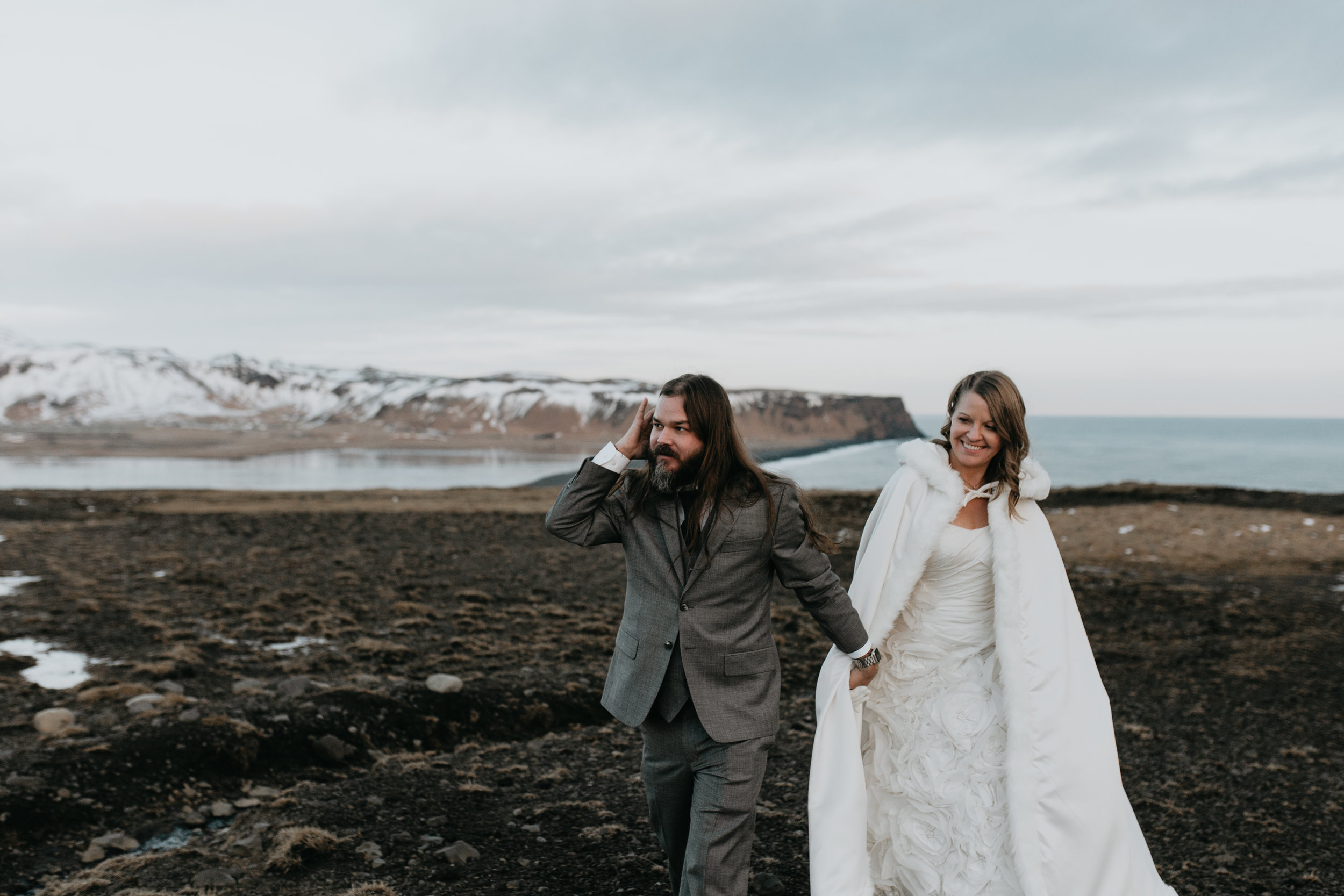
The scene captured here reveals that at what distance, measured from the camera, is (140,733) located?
5012 millimetres

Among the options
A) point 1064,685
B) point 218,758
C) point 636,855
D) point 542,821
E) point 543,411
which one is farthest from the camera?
point 543,411

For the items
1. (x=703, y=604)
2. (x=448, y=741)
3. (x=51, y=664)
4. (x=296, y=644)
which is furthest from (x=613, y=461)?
(x=51, y=664)

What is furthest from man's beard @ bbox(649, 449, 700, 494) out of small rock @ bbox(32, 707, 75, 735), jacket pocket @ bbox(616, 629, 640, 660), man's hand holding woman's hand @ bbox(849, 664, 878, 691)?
small rock @ bbox(32, 707, 75, 735)

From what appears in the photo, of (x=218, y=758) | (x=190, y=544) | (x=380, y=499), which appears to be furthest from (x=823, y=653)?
(x=380, y=499)

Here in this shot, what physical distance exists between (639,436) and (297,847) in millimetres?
2797

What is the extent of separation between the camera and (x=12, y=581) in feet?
35.4

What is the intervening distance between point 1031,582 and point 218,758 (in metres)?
4.75

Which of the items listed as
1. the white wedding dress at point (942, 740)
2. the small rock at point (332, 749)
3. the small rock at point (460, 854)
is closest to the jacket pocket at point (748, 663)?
the white wedding dress at point (942, 740)

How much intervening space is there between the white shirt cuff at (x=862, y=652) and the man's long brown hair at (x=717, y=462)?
1.36 feet

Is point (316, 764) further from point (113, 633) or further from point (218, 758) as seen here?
point (113, 633)

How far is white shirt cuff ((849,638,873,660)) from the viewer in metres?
2.71

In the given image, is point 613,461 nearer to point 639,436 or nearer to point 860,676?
point 639,436

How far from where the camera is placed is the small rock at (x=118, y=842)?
3924 mm

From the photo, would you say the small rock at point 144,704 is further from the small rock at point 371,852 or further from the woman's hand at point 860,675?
the woman's hand at point 860,675
